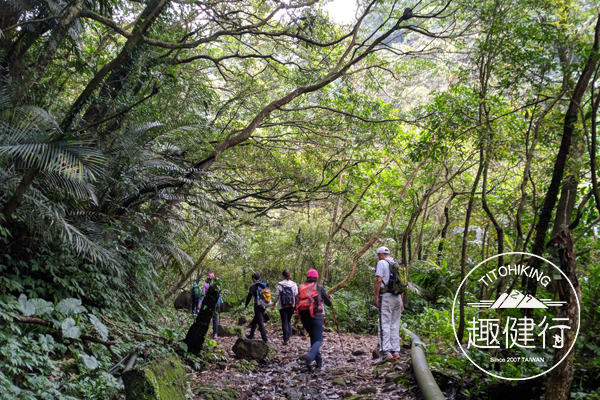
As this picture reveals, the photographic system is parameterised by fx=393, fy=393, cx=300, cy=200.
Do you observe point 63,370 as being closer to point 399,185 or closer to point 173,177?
point 173,177

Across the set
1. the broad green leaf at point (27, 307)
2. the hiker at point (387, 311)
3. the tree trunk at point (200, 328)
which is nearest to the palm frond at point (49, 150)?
the broad green leaf at point (27, 307)

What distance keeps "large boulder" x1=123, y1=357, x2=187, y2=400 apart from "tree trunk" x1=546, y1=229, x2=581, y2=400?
3.57 metres

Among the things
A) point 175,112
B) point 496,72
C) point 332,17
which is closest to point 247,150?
point 175,112

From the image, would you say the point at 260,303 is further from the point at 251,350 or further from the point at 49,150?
the point at 49,150

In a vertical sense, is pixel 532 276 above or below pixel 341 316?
above

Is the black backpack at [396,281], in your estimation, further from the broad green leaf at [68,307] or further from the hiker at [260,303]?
the broad green leaf at [68,307]

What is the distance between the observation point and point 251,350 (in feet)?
23.4

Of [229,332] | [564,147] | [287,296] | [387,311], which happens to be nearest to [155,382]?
[387,311]

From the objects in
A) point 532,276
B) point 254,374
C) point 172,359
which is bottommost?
point 254,374

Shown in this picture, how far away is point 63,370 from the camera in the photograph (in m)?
4.40

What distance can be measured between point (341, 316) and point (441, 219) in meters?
6.40

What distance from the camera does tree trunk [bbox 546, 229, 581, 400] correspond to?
334 centimetres

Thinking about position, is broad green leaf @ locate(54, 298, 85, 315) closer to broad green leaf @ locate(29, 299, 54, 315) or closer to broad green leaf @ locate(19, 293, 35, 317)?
broad green leaf @ locate(29, 299, 54, 315)

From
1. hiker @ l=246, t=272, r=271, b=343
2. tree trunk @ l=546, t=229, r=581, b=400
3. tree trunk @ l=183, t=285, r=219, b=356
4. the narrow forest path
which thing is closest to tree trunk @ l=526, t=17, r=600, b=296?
tree trunk @ l=546, t=229, r=581, b=400
